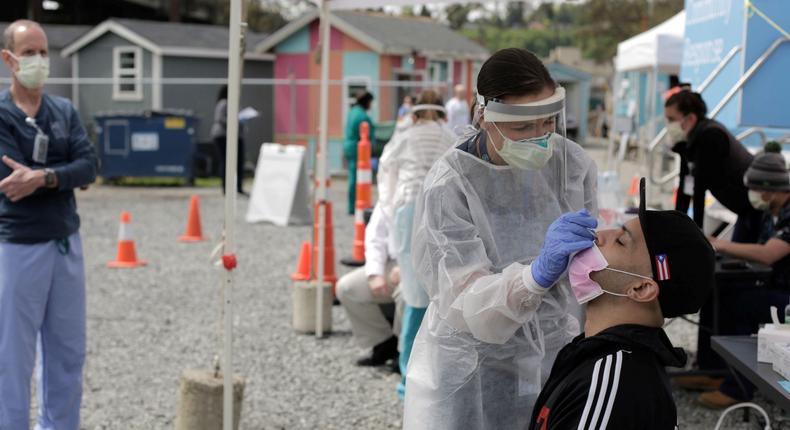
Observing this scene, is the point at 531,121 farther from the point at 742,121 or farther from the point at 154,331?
the point at 154,331

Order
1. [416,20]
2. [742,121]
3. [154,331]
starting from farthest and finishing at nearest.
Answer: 1. [416,20]
2. [154,331]
3. [742,121]

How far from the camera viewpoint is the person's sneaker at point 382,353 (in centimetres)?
628

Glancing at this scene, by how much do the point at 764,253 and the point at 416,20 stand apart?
2719 cm

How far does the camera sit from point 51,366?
4293 mm

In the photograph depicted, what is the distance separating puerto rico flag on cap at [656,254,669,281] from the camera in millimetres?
2119

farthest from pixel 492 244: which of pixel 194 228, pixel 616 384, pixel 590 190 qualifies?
pixel 194 228

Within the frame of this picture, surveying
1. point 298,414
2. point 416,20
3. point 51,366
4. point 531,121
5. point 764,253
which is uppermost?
point 416,20

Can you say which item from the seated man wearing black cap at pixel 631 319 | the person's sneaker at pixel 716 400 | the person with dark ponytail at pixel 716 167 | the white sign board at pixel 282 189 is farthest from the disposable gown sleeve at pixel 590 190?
the white sign board at pixel 282 189

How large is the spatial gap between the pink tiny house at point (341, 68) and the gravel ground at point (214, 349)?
12.5 meters

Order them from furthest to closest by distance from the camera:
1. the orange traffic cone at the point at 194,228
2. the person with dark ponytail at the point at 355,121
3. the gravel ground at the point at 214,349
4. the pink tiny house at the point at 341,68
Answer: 1. the pink tiny house at the point at 341,68
2. the person with dark ponytail at the point at 355,121
3. the orange traffic cone at the point at 194,228
4. the gravel ground at the point at 214,349

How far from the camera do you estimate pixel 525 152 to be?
2.76 meters

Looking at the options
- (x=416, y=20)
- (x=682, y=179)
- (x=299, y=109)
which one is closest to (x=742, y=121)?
(x=682, y=179)

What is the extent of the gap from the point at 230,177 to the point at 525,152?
5.39 ft

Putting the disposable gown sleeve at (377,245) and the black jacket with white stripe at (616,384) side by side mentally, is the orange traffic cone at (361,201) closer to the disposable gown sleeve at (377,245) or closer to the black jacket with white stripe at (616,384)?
the disposable gown sleeve at (377,245)
